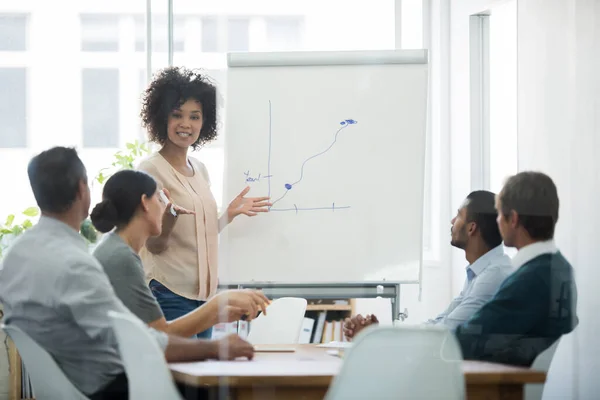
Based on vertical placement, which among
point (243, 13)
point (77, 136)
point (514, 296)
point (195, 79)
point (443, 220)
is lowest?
point (514, 296)

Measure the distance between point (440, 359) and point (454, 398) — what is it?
0.37 feet

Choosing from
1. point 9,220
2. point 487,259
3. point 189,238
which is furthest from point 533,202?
point 9,220

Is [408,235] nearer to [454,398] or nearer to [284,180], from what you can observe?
[284,180]

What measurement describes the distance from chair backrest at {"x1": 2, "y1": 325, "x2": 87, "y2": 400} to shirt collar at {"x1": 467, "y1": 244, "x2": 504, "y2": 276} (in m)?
1.47

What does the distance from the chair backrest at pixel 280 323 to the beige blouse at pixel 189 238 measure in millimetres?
228

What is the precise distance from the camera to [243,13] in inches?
125

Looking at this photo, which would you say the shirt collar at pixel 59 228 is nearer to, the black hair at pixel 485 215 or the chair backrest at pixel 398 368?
the chair backrest at pixel 398 368

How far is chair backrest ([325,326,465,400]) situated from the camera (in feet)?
6.72

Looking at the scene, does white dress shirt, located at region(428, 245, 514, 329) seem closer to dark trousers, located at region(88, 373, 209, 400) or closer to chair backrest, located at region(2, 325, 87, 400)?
dark trousers, located at region(88, 373, 209, 400)

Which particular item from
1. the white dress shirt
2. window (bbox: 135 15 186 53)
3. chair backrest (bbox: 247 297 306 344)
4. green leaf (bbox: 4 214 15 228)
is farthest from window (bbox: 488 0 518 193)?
green leaf (bbox: 4 214 15 228)

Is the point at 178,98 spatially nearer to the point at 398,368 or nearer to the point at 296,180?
the point at 296,180

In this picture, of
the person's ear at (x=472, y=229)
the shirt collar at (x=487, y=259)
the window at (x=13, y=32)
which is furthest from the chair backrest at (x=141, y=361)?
the window at (x=13, y=32)

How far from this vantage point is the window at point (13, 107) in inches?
130

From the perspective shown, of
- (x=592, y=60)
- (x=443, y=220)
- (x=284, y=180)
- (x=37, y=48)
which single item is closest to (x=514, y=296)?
(x=443, y=220)
